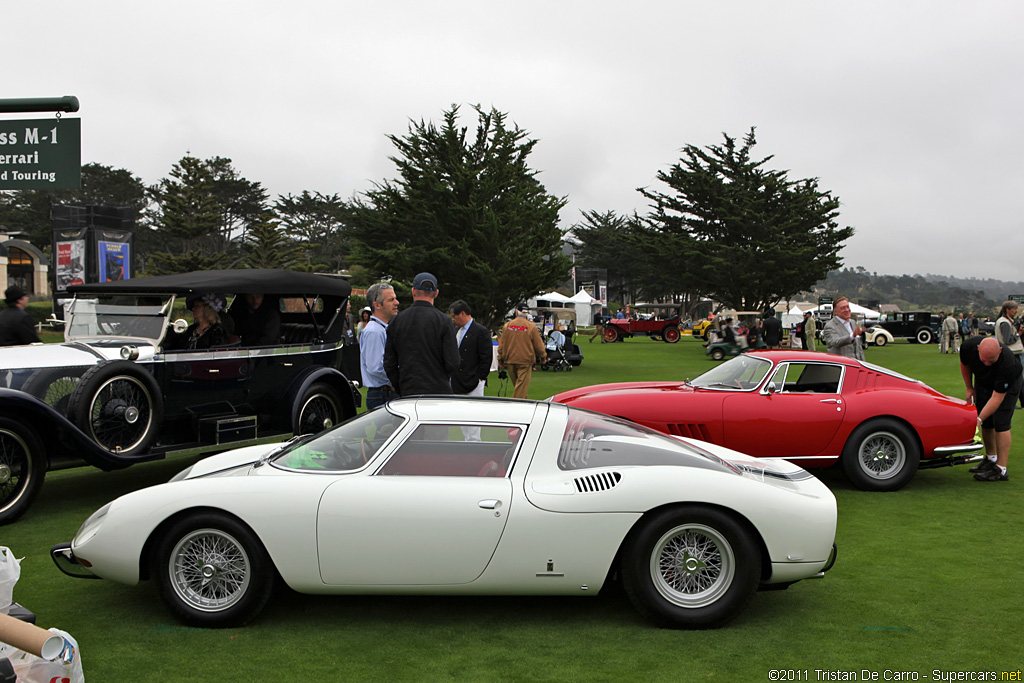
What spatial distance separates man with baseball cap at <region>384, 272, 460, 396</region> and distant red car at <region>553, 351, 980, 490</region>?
1369 millimetres

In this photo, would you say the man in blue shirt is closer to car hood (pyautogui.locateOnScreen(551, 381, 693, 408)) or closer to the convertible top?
the convertible top

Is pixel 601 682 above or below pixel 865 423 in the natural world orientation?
below

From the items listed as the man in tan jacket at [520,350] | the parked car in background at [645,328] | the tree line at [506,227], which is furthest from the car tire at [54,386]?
the parked car in background at [645,328]

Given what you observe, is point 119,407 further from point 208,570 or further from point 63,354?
point 208,570

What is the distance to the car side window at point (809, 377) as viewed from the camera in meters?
7.82

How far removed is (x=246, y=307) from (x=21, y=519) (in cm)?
300

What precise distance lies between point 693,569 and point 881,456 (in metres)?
4.21

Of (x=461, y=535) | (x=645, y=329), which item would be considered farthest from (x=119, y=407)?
(x=645, y=329)

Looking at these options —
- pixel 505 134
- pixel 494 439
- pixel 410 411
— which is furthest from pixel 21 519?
pixel 505 134

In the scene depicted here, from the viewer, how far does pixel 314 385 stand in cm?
858

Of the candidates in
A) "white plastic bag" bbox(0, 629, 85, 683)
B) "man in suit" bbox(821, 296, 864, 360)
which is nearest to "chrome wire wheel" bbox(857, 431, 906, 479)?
"man in suit" bbox(821, 296, 864, 360)

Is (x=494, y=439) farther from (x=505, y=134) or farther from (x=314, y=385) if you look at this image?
(x=505, y=134)

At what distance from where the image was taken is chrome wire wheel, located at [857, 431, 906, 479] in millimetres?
7594

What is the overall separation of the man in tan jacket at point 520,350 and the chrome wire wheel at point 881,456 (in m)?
5.64
